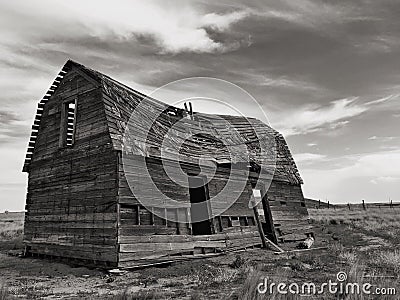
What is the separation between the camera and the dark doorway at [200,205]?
13.0m

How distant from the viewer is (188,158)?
43.0ft

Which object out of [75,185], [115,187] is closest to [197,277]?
[115,187]

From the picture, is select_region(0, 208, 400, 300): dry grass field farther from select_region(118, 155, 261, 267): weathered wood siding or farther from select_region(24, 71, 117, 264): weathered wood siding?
select_region(24, 71, 117, 264): weathered wood siding

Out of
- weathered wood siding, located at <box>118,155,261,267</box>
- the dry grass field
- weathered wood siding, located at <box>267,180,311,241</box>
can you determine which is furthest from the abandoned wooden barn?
the dry grass field

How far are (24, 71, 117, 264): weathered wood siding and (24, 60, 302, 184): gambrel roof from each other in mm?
373

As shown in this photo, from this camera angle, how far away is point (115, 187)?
33.6ft

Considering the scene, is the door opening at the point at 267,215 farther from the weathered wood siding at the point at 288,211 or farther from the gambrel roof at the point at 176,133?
the gambrel roof at the point at 176,133

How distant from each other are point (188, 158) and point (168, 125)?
2.00 meters

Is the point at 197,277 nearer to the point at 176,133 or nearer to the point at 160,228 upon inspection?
the point at 160,228

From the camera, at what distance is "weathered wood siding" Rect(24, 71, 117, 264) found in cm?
1035

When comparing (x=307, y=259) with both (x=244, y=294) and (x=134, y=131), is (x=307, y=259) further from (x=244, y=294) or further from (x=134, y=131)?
(x=134, y=131)

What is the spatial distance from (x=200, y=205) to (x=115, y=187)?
414cm

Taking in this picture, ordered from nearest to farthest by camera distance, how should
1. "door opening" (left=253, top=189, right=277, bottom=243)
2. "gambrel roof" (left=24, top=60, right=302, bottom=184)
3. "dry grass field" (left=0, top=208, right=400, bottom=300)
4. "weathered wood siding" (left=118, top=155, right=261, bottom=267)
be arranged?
1. "dry grass field" (left=0, top=208, right=400, bottom=300)
2. "weathered wood siding" (left=118, top=155, right=261, bottom=267)
3. "gambrel roof" (left=24, top=60, right=302, bottom=184)
4. "door opening" (left=253, top=189, right=277, bottom=243)

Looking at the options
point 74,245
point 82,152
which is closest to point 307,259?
point 74,245
